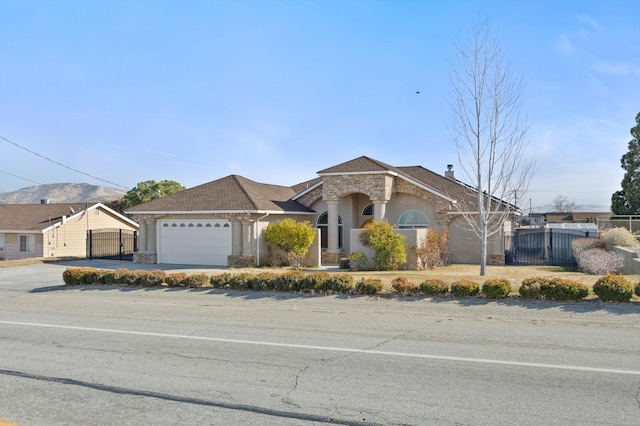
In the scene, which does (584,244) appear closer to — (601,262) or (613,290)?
(601,262)

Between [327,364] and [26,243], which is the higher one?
[26,243]

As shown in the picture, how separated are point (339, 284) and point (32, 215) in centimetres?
3041

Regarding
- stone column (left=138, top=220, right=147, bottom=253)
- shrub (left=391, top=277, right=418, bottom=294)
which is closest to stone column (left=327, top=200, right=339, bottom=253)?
stone column (left=138, top=220, right=147, bottom=253)

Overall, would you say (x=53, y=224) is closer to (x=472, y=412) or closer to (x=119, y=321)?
(x=119, y=321)

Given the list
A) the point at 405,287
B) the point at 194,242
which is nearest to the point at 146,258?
the point at 194,242

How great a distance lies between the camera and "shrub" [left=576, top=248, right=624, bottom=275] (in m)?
18.7

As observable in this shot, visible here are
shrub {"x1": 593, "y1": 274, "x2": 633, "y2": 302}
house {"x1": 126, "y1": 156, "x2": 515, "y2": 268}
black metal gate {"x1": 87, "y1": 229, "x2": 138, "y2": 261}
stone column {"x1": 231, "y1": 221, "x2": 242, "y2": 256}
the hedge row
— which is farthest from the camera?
black metal gate {"x1": 87, "y1": 229, "x2": 138, "y2": 261}

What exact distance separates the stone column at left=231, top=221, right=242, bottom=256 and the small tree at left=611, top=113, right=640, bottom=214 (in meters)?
28.1

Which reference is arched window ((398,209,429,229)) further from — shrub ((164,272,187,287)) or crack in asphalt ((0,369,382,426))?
crack in asphalt ((0,369,382,426))

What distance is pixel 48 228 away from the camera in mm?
33688

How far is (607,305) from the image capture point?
38.2ft

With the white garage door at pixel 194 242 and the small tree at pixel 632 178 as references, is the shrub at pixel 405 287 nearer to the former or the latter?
the white garage door at pixel 194 242

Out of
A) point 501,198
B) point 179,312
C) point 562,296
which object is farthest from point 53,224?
point 562,296

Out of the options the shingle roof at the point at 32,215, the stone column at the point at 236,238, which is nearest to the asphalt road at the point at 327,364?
the stone column at the point at 236,238
